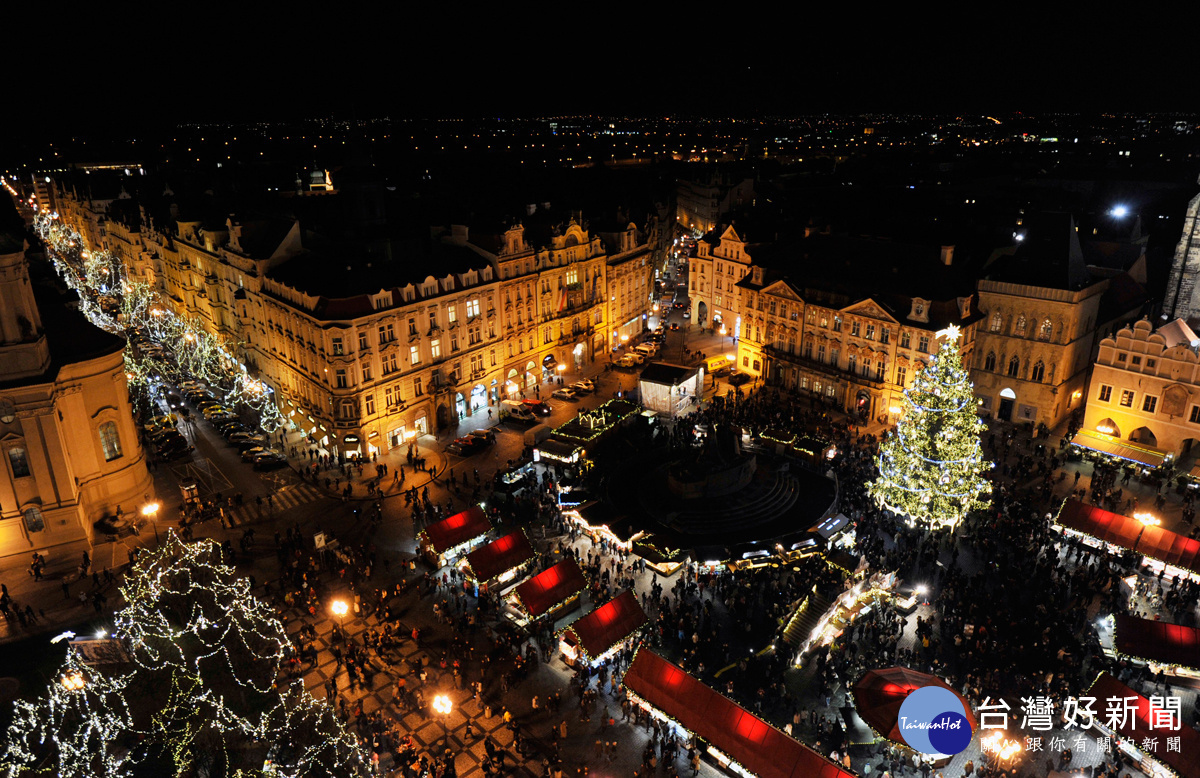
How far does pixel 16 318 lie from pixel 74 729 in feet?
71.4

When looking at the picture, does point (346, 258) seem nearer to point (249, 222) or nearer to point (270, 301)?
point (270, 301)

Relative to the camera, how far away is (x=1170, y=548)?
34.8 meters

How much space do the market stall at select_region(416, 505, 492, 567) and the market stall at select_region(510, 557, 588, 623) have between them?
4667 mm

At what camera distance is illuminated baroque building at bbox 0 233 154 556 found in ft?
120

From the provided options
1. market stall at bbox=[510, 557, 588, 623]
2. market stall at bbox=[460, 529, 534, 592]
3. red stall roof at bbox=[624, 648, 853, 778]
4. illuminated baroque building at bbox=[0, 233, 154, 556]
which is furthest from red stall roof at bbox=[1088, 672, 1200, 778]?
illuminated baroque building at bbox=[0, 233, 154, 556]

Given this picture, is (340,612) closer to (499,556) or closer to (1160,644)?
(499,556)

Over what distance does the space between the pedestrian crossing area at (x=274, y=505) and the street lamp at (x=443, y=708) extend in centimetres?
2051

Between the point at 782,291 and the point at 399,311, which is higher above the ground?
the point at 399,311

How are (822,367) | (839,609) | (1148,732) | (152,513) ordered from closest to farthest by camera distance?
(1148,732), (839,609), (152,513), (822,367)

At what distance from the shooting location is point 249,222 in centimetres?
6100

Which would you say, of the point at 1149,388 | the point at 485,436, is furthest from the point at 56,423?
the point at 1149,388

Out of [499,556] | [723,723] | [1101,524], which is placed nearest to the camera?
[723,723]

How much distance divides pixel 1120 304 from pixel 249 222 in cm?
7246

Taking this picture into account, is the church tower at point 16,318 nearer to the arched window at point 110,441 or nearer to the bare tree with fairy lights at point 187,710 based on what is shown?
the arched window at point 110,441
